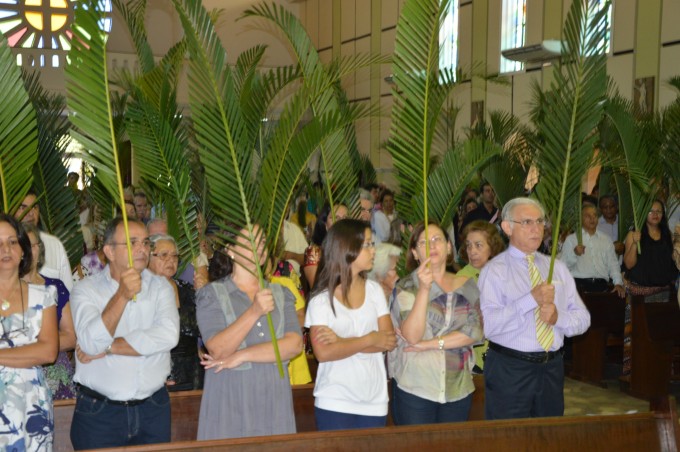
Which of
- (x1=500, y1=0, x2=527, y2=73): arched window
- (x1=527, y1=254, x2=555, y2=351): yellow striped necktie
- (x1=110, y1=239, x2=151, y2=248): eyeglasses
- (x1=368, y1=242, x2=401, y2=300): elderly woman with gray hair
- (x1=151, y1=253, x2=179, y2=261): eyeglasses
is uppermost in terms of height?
(x1=500, y1=0, x2=527, y2=73): arched window

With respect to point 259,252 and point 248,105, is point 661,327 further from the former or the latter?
point 259,252

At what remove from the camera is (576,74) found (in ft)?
14.3

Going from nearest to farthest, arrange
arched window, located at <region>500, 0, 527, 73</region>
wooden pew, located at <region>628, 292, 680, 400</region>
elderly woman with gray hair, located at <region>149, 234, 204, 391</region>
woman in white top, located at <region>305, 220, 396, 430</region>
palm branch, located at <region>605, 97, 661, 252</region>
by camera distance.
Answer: woman in white top, located at <region>305, 220, 396, 430</region> < elderly woman with gray hair, located at <region>149, 234, 204, 391</region> < wooden pew, located at <region>628, 292, 680, 400</region> < palm branch, located at <region>605, 97, 661, 252</region> < arched window, located at <region>500, 0, 527, 73</region>

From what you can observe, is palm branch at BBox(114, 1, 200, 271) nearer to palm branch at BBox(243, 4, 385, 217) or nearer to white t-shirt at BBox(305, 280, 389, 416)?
palm branch at BBox(243, 4, 385, 217)

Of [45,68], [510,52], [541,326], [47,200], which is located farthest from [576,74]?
[45,68]

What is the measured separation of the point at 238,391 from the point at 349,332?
56cm

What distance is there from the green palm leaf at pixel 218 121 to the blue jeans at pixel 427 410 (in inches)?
A: 43.0

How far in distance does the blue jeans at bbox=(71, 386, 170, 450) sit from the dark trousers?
1.58 m

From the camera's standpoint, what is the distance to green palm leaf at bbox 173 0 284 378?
3.64m

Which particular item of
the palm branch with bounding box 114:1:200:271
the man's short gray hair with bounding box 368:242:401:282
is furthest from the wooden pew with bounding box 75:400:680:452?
the palm branch with bounding box 114:1:200:271

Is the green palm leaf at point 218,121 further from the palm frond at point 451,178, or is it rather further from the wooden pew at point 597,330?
the wooden pew at point 597,330

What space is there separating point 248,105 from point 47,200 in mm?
1484

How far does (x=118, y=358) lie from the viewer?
3.45 m

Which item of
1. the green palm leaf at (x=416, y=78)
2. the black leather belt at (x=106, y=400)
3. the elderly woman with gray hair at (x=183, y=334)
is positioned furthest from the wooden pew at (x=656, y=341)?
the black leather belt at (x=106, y=400)
